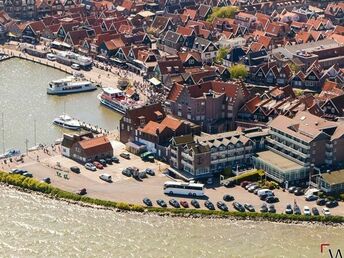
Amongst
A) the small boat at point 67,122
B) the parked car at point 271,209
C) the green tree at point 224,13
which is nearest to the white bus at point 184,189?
the parked car at point 271,209

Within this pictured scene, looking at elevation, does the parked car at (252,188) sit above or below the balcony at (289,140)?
below

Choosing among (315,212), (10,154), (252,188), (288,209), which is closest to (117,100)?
(10,154)

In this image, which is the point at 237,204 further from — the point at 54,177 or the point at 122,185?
the point at 54,177

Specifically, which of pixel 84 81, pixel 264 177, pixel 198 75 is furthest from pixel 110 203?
pixel 84 81

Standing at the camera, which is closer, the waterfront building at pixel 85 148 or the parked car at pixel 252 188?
the parked car at pixel 252 188

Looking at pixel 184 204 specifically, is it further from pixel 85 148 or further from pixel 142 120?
pixel 142 120

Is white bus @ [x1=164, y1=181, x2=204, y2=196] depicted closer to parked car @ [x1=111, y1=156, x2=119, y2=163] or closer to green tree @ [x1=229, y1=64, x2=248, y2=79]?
parked car @ [x1=111, y1=156, x2=119, y2=163]

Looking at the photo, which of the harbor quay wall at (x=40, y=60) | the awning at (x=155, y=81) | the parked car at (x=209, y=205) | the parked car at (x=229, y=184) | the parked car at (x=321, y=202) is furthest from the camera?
the harbor quay wall at (x=40, y=60)

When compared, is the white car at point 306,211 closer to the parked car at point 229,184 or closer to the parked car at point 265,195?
the parked car at point 265,195
